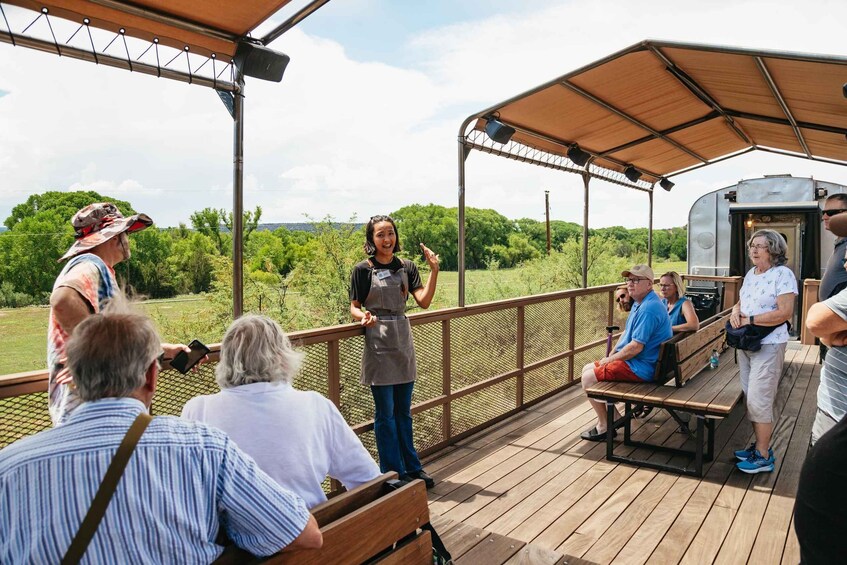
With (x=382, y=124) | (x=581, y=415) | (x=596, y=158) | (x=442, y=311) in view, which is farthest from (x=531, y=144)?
(x=382, y=124)

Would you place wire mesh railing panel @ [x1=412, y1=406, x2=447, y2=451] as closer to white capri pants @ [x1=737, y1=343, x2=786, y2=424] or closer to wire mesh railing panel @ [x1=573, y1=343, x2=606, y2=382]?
white capri pants @ [x1=737, y1=343, x2=786, y2=424]

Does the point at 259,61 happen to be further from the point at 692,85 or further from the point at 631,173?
the point at 631,173

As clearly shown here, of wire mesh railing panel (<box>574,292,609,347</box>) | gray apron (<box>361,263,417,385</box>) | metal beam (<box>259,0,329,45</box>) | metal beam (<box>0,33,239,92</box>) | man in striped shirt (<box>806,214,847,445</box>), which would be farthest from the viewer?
wire mesh railing panel (<box>574,292,609,347</box>)

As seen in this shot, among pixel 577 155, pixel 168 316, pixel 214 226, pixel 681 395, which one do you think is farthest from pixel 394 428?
pixel 214 226

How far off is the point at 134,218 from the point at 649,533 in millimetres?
2970

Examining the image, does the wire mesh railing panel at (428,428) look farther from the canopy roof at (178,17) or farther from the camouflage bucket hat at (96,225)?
the canopy roof at (178,17)

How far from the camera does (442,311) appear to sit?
14.7 feet

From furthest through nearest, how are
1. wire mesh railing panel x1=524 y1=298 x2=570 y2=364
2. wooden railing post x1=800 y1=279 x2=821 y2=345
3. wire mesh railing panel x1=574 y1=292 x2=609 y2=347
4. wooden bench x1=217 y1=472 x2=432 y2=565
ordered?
wooden railing post x1=800 y1=279 x2=821 y2=345
wire mesh railing panel x1=574 y1=292 x2=609 y2=347
wire mesh railing panel x1=524 y1=298 x2=570 y2=364
wooden bench x1=217 y1=472 x2=432 y2=565

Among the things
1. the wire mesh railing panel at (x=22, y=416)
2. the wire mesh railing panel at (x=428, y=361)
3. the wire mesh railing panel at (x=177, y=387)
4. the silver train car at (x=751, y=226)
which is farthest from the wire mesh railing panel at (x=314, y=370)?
the silver train car at (x=751, y=226)

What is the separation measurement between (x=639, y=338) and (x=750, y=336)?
76 cm

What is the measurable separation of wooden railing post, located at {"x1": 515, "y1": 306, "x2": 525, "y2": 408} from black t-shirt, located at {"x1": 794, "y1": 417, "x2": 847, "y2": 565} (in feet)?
13.2

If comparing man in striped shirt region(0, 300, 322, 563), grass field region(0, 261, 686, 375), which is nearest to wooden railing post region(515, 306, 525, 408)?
man in striped shirt region(0, 300, 322, 563)

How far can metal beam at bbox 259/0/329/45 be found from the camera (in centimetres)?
277

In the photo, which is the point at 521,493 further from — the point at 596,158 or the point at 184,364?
the point at 596,158
